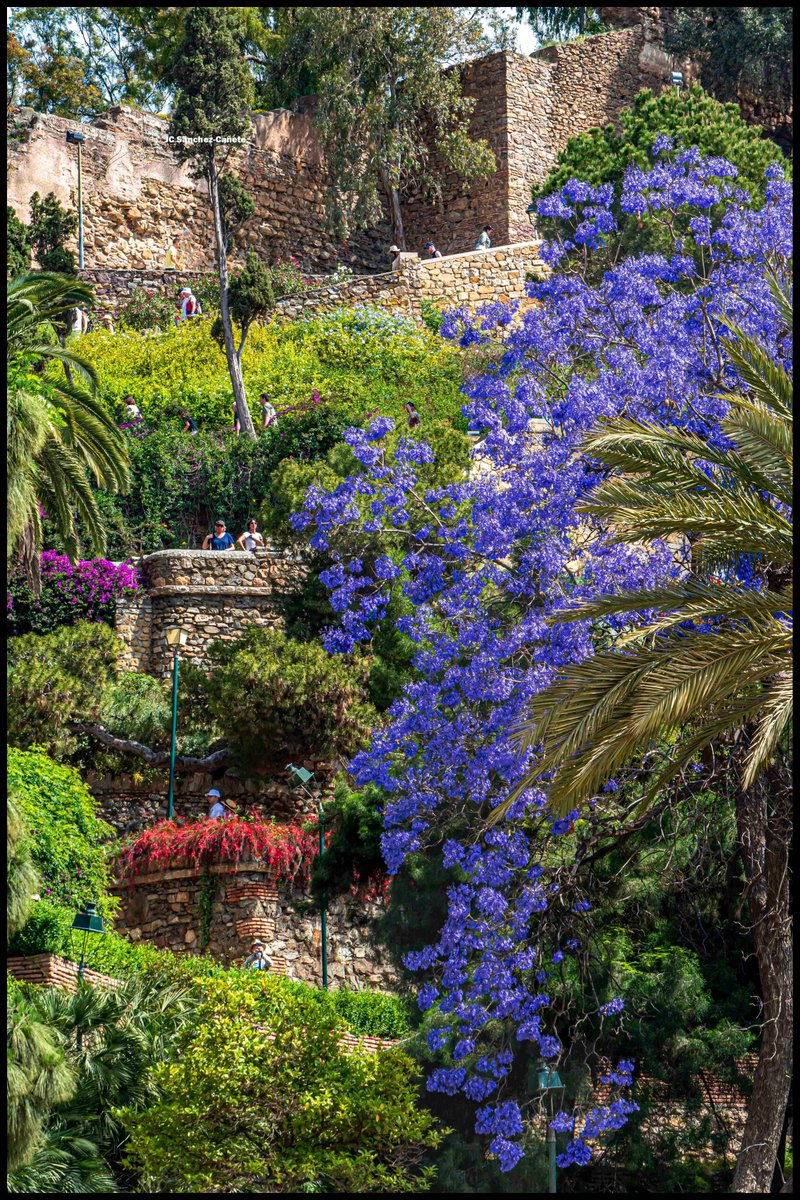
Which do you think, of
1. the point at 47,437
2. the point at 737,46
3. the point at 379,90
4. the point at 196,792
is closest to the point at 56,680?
the point at 196,792

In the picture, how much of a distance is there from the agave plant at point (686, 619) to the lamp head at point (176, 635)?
A: 11.7 m

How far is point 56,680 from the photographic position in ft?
71.7

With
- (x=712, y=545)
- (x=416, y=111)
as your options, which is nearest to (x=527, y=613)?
(x=712, y=545)

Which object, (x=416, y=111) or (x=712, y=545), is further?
(x=416, y=111)

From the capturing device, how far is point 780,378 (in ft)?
35.8

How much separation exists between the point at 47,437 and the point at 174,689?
7126 mm

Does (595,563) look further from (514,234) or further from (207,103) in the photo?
(514,234)

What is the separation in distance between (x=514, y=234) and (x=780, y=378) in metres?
28.2

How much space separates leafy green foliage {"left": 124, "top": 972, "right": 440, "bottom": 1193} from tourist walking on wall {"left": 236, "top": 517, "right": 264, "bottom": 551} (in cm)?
1125

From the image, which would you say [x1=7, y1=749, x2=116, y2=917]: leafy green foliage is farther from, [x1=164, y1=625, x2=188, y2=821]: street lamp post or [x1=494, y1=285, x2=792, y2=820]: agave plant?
[x1=494, y1=285, x2=792, y2=820]: agave plant

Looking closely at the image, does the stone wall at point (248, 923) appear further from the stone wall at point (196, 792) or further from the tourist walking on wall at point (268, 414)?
the tourist walking on wall at point (268, 414)

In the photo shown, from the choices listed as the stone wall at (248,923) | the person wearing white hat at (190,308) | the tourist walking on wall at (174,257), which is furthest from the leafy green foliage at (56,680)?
the tourist walking on wall at (174,257)

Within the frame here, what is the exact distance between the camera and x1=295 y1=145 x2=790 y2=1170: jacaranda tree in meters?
13.5

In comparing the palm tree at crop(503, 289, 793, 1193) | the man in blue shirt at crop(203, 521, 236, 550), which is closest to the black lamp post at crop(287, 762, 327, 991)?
the man in blue shirt at crop(203, 521, 236, 550)
